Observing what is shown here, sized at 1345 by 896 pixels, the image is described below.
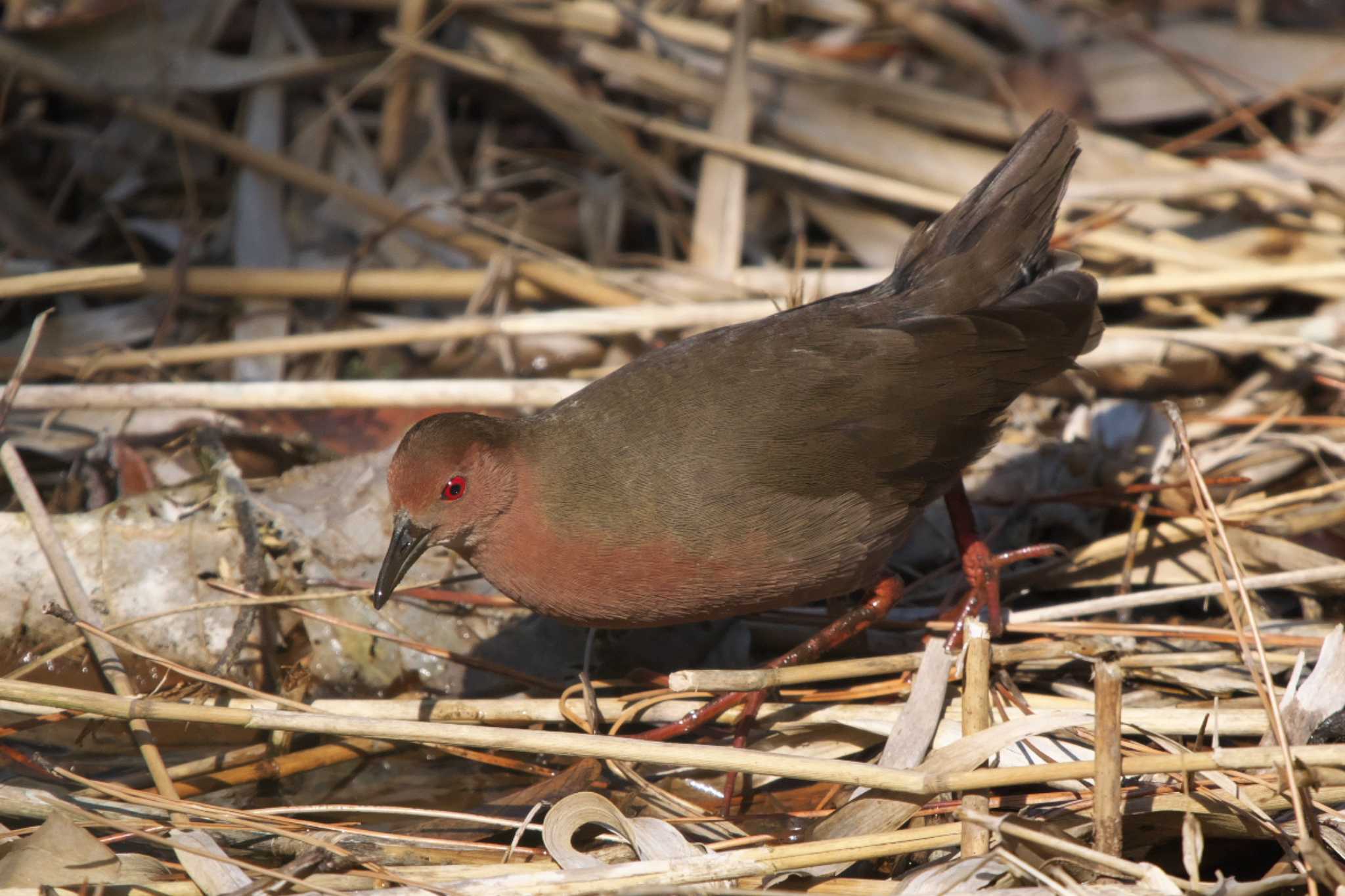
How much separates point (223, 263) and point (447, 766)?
7.70ft

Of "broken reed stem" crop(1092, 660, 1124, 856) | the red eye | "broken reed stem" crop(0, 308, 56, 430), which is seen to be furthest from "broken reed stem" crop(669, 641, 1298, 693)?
"broken reed stem" crop(0, 308, 56, 430)

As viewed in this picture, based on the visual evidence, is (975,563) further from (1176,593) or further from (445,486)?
(445,486)

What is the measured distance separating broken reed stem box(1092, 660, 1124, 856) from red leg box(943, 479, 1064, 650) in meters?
0.89

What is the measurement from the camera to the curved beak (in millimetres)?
3090

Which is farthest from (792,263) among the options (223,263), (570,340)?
(223,263)

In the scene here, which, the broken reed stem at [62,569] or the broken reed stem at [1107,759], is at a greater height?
the broken reed stem at [62,569]

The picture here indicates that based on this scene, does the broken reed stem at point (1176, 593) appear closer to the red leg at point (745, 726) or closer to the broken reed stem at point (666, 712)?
the broken reed stem at point (666, 712)

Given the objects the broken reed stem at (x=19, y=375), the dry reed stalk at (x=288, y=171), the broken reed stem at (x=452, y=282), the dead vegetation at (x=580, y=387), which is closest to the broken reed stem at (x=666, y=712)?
the dead vegetation at (x=580, y=387)

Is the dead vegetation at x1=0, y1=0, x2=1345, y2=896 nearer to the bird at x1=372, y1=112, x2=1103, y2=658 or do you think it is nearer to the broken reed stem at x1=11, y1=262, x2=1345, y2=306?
the broken reed stem at x1=11, y1=262, x2=1345, y2=306

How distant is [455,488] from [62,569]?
1.11m

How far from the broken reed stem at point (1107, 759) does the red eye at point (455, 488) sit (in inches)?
58.8

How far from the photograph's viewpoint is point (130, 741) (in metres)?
3.35

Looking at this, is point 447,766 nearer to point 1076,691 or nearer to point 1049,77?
point 1076,691

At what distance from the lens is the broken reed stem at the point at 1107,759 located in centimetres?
238
